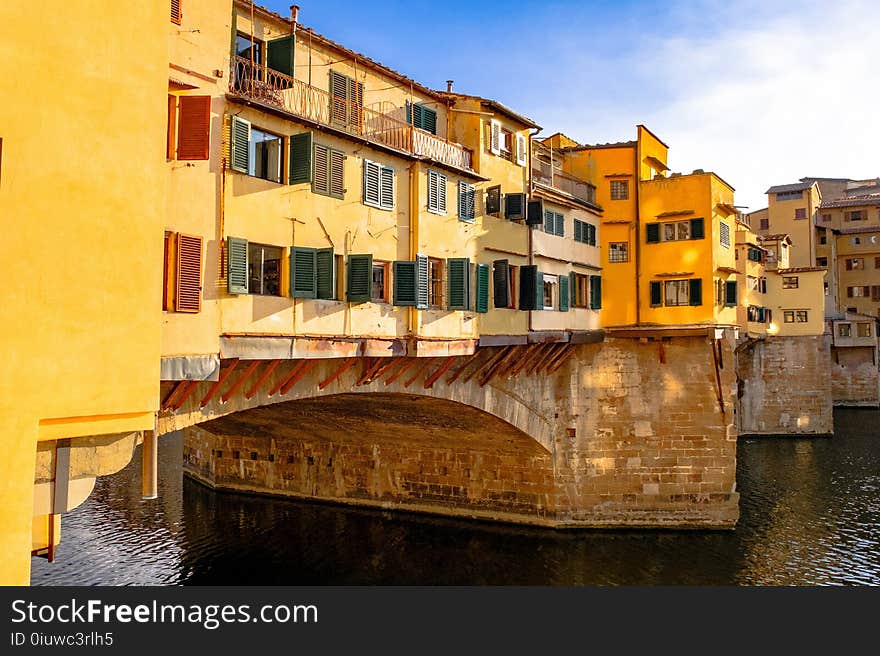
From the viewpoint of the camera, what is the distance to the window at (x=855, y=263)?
7956cm

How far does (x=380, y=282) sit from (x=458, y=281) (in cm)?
322

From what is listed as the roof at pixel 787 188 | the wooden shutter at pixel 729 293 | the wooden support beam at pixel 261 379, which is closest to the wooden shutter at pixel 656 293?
the wooden shutter at pixel 729 293

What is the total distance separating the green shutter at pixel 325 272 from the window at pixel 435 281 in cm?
499

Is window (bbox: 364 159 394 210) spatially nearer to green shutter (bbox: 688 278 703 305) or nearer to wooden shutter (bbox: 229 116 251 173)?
wooden shutter (bbox: 229 116 251 173)

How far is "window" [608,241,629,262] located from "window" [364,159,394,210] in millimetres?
15899

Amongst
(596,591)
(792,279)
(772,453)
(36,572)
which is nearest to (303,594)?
(596,591)

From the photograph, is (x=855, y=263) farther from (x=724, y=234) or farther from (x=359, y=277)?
(x=359, y=277)

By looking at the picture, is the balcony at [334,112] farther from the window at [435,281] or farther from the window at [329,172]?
the window at [435,281]

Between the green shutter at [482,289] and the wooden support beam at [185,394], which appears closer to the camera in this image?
the wooden support beam at [185,394]

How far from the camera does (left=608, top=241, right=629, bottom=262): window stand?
107 feet

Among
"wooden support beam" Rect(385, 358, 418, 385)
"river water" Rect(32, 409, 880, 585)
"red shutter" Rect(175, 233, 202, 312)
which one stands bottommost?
"river water" Rect(32, 409, 880, 585)

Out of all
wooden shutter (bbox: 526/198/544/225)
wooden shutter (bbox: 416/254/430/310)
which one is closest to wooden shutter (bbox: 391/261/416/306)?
wooden shutter (bbox: 416/254/430/310)

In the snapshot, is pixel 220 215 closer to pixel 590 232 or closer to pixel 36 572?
pixel 36 572

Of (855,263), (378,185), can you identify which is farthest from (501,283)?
(855,263)
